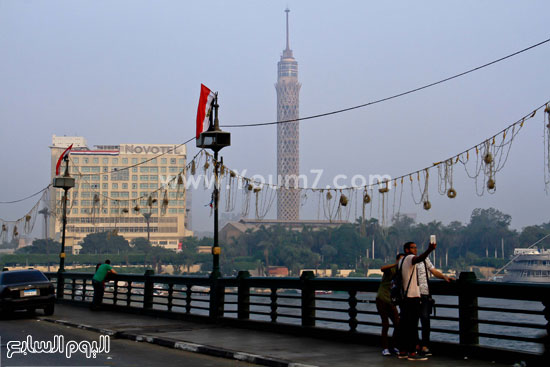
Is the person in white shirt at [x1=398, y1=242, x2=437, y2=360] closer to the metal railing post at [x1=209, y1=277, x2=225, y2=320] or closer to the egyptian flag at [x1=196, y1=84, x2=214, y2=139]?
the metal railing post at [x1=209, y1=277, x2=225, y2=320]

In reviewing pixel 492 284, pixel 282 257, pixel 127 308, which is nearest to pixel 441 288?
pixel 492 284

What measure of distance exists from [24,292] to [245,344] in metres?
12.6

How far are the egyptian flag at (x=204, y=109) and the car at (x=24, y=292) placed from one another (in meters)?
8.60

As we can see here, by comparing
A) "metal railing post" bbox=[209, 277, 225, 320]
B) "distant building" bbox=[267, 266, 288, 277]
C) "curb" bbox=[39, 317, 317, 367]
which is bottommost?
"distant building" bbox=[267, 266, 288, 277]

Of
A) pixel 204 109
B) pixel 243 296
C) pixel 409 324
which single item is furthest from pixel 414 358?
pixel 204 109

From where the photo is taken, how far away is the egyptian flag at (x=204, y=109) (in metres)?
22.7

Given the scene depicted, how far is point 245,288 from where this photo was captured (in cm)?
1941

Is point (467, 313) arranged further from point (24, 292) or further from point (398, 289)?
point (24, 292)

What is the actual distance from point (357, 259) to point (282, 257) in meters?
21.1

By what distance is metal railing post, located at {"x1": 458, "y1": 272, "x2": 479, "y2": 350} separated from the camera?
12797mm

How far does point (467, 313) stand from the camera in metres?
12.9

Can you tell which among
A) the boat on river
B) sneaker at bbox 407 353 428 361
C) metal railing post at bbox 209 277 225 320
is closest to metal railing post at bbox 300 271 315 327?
metal railing post at bbox 209 277 225 320

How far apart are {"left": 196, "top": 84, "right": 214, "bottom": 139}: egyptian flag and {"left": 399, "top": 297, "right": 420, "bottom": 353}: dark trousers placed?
38.2 feet

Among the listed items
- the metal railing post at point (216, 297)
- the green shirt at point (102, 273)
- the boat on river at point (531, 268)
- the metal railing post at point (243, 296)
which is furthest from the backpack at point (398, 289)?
the boat on river at point (531, 268)
